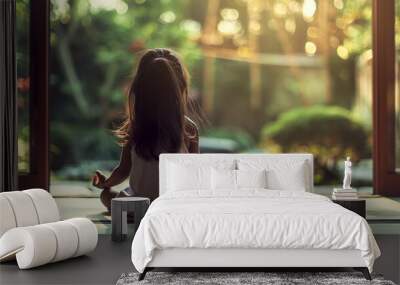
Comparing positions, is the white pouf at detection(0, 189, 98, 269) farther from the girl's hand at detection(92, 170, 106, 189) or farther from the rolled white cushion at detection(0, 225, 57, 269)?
the girl's hand at detection(92, 170, 106, 189)

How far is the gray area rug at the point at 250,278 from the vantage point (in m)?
4.95

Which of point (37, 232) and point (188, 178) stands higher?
point (188, 178)

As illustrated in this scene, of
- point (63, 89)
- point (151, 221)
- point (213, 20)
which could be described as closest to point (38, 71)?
point (63, 89)

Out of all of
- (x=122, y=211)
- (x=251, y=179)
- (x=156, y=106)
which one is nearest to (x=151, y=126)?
(x=156, y=106)

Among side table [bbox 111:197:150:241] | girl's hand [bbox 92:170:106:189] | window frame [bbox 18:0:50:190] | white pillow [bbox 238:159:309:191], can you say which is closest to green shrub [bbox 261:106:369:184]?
white pillow [bbox 238:159:309:191]

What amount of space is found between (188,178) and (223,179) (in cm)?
38

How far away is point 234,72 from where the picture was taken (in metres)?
8.52

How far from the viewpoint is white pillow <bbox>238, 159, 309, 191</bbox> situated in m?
6.83

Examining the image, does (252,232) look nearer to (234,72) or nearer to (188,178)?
(188,178)

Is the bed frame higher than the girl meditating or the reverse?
the reverse

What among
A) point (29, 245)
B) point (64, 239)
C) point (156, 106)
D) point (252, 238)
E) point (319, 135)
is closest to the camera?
point (252, 238)

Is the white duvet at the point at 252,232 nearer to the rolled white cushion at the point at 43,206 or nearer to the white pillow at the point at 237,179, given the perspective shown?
the rolled white cushion at the point at 43,206

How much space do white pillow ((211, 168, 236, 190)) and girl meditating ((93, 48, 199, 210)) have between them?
1.51m

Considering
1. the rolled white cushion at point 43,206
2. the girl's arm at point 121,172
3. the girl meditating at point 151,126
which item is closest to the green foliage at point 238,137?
the girl meditating at point 151,126
